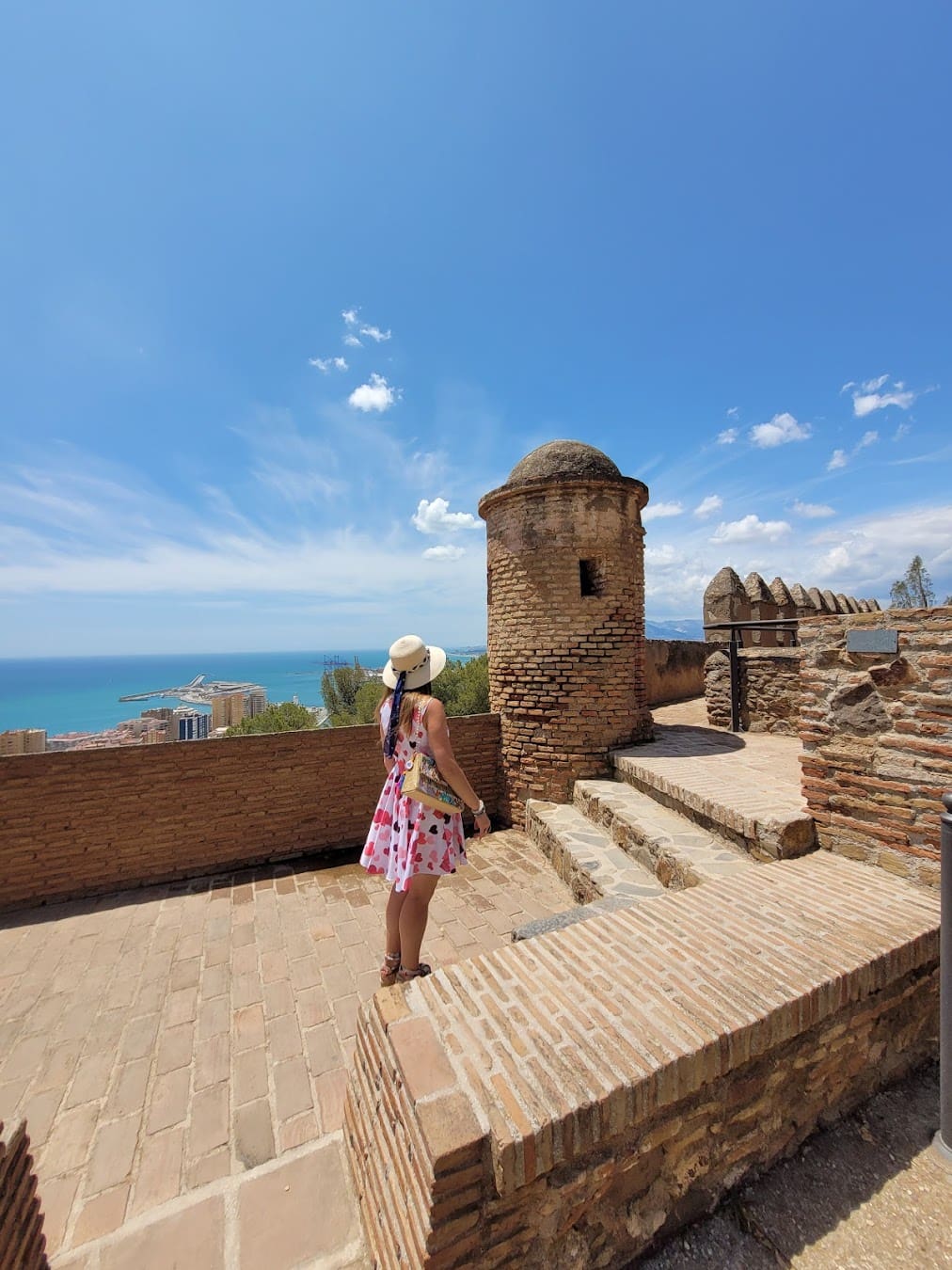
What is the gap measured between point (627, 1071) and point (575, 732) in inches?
202

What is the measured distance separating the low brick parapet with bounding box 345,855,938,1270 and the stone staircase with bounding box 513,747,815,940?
0.87m

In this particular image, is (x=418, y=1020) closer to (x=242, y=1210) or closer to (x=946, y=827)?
(x=242, y=1210)

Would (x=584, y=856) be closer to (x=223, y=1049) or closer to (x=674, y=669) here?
(x=223, y=1049)

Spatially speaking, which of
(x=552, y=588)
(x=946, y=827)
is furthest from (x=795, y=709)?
(x=946, y=827)

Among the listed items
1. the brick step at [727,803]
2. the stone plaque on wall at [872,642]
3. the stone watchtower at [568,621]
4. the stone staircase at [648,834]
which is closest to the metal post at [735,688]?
the stone watchtower at [568,621]

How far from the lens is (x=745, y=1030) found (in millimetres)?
1816

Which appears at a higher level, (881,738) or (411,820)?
(881,738)

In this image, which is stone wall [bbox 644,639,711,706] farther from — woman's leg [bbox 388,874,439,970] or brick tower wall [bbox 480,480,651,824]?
woman's leg [bbox 388,874,439,970]

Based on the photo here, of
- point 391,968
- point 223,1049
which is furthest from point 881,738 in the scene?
point 223,1049

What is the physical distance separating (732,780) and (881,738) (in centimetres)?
201

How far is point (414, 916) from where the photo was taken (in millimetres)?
2895

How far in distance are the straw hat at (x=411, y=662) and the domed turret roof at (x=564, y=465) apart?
4.52 meters

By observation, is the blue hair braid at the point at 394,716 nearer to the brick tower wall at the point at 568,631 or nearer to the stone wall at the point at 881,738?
the stone wall at the point at 881,738

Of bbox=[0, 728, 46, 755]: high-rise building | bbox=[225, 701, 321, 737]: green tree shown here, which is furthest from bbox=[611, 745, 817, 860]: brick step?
bbox=[225, 701, 321, 737]: green tree
